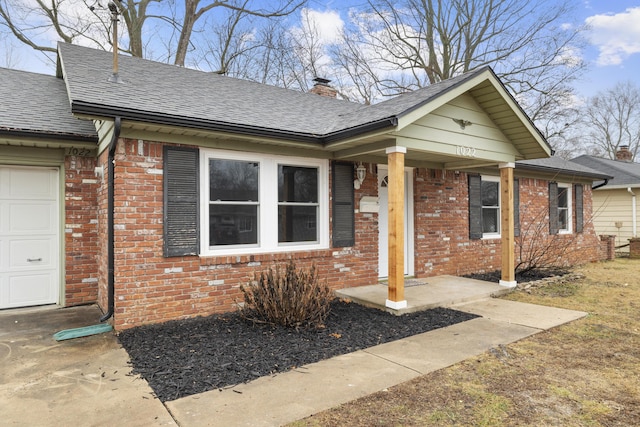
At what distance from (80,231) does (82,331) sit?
2.02m

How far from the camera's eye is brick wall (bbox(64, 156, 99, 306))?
237 inches

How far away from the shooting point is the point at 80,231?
6102 mm

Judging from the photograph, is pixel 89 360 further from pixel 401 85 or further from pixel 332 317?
pixel 401 85

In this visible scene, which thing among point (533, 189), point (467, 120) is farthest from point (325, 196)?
point (533, 189)

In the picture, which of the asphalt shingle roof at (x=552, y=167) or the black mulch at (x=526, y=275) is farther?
the asphalt shingle roof at (x=552, y=167)

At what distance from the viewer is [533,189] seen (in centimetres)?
1072

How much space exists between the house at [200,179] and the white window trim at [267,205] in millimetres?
21

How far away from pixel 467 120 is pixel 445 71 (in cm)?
1246

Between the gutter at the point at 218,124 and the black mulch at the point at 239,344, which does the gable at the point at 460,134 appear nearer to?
the gutter at the point at 218,124

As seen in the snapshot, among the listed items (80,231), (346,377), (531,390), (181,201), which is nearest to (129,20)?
(80,231)

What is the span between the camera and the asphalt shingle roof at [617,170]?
48.0 feet

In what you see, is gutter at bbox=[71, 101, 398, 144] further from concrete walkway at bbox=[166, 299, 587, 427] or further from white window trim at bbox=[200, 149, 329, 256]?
concrete walkway at bbox=[166, 299, 587, 427]

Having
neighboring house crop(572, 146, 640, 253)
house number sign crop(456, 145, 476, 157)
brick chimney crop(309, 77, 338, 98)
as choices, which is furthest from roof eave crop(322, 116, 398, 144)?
neighboring house crop(572, 146, 640, 253)

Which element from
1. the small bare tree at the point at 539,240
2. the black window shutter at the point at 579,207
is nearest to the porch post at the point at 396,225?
the small bare tree at the point at 539,240
